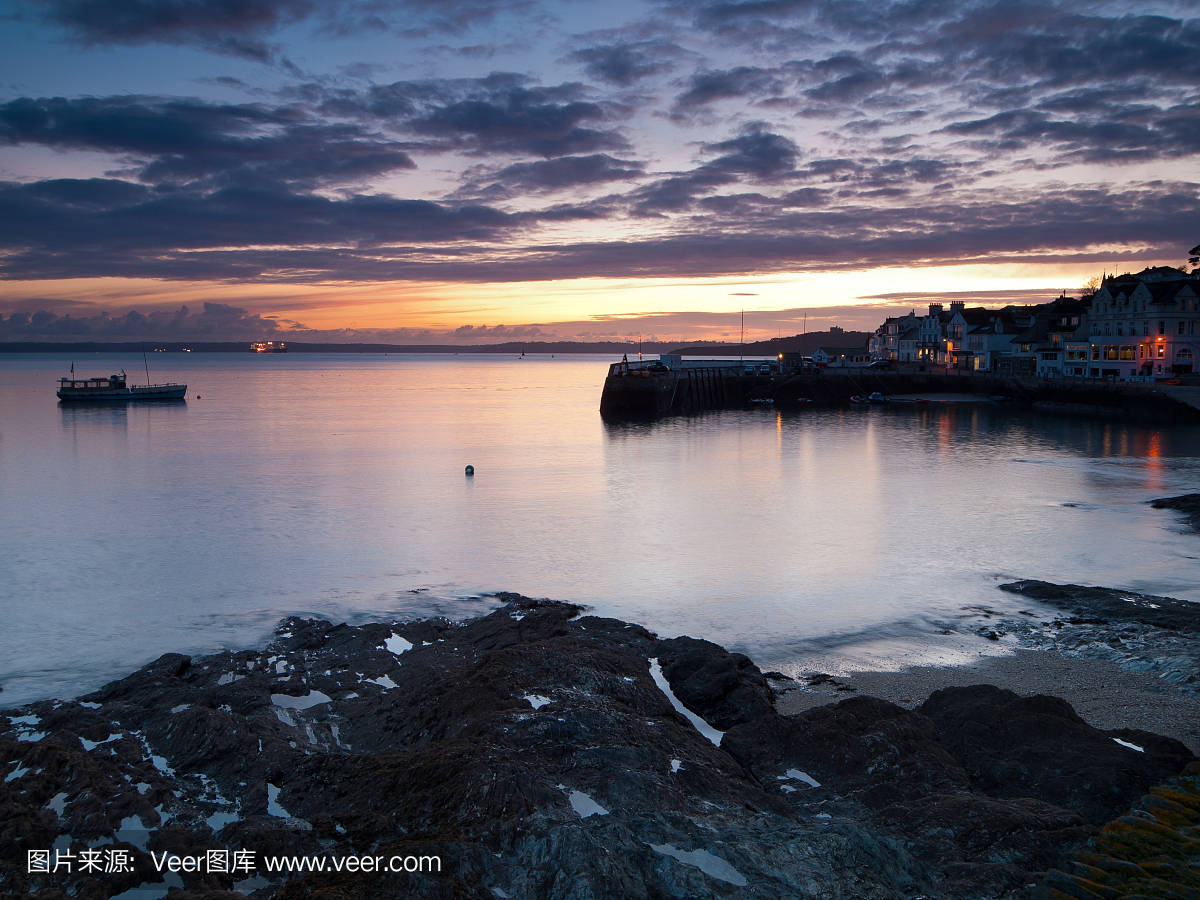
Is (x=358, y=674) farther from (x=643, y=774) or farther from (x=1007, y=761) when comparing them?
(x=1007, y=761)

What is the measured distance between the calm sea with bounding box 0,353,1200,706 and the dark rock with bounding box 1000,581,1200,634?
0.82m

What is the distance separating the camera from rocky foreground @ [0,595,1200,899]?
581 centimetres

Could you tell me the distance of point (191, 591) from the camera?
17406 mm

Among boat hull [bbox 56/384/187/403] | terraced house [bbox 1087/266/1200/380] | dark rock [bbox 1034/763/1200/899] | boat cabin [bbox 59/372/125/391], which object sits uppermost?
terraced house [bbox 1087/266/1200/380]

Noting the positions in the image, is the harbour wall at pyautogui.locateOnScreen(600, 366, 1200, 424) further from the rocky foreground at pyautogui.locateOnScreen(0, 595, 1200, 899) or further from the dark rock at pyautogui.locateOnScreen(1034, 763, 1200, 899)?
the dark rock at pyautogui.locateOnScreen(1034, 763, 1200, 899)

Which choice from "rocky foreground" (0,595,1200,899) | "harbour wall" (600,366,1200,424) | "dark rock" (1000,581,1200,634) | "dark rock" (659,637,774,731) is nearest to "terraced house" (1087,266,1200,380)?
"harbour wall" (600,366,1200,424)

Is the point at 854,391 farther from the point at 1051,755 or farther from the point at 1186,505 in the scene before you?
the point at 1051,755

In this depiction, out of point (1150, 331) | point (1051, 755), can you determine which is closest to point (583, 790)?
point (1051, 755)

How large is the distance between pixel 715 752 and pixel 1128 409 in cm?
6118

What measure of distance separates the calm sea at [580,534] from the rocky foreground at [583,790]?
3.87m

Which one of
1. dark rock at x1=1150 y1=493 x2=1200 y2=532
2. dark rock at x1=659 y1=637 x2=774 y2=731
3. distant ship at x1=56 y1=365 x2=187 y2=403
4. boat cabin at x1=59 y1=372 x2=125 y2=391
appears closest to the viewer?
dark rock at x1=659 y1=637 x2=774 y2=731

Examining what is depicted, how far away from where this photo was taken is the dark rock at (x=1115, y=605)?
44.7ft

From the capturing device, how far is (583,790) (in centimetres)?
695

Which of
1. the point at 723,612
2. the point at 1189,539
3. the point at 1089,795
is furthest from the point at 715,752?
the point at 1189,539
